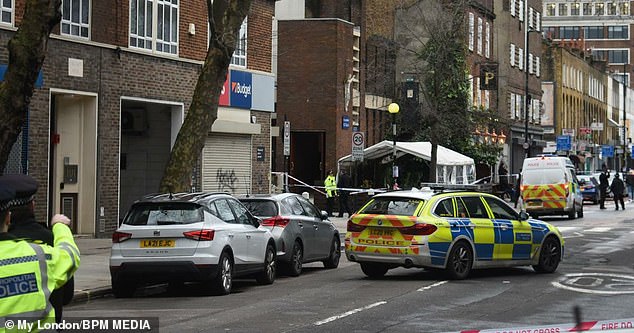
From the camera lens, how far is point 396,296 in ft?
47.9

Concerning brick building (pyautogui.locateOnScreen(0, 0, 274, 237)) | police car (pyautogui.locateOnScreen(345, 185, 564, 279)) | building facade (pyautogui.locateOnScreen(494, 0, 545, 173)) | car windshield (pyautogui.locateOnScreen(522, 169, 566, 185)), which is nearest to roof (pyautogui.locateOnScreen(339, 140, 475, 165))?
car windshield (pyautogui.locateOnScreen(522, 169, 566, 185))

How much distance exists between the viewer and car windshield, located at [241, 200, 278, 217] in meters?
18.1

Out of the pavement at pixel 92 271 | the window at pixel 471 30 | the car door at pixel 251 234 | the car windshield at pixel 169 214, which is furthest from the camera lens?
the window at pixel 471 30

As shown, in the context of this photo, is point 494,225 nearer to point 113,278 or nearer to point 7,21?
point 113,278

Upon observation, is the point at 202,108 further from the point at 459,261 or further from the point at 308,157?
the point at 308,157

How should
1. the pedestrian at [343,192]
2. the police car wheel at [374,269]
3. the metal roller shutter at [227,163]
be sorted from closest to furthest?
the police car wheel at [374,269] → the metal roller shutter at [227,163] → the pedestrian at [343,192]

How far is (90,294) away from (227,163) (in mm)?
15041

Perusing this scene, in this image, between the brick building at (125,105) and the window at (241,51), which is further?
the window at (241,51)

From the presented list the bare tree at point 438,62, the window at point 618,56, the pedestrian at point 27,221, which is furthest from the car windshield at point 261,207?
the window at point 618,56

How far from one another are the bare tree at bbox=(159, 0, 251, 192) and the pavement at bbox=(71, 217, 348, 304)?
1.96 m

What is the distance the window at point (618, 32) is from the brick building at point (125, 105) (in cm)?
9634

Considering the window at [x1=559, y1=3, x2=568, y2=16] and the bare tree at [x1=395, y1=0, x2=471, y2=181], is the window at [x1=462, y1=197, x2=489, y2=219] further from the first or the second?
the window at [x1=559, y1=3, x2=568, y2=16]

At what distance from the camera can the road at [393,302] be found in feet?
39.2

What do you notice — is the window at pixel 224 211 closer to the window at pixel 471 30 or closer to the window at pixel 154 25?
the window at pixel 154 25
